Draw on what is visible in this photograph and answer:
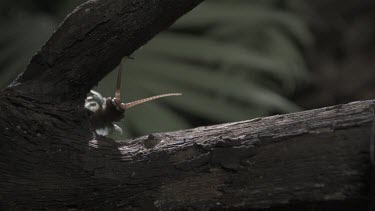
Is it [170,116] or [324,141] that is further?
[170,116]

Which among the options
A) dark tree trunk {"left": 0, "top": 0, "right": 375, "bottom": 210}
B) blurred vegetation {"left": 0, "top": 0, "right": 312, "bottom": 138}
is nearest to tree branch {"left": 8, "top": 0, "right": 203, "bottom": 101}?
dark tree trunk {"left": 0, "top": 0, "right": 375, "bottom": 210}

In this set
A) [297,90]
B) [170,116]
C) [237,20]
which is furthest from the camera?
[297,90]

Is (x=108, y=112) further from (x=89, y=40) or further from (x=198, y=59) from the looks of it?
(x=198, y=59)

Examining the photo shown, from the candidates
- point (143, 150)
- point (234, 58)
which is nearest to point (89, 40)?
Result: point (143, 150)

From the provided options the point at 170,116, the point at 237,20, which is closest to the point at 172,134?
the point at 170,116

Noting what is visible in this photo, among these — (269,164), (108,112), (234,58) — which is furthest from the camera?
(234,58)

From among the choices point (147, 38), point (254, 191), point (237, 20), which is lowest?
point (254, 191)

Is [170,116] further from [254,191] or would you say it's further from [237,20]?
[254,191]
